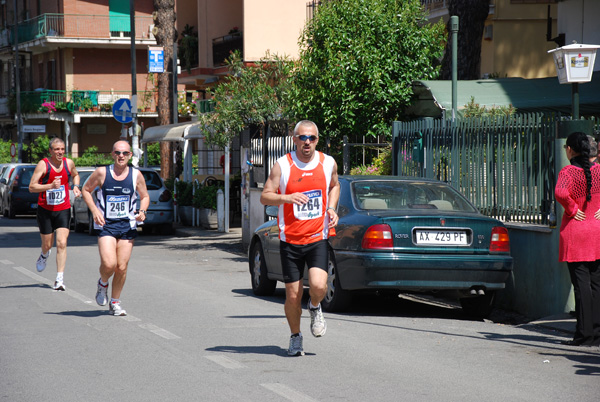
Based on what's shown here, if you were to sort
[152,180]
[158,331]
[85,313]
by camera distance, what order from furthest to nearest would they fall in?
1. [152,180]
2. [85,313]
3. [158,331]

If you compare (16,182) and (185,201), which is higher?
(16,182)

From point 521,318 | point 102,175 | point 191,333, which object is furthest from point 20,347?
point 521,318

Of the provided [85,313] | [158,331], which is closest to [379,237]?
[158,331]

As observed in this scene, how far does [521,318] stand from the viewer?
11.2m

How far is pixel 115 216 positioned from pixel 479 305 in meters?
4.04

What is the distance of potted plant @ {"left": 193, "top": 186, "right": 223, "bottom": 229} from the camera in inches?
982

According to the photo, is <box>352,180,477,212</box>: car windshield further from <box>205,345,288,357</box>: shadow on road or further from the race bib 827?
the race bib 827

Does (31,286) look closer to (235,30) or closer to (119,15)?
(235,30)

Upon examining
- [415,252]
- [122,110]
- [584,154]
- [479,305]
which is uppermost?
[122,110]

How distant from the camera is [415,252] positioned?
10.1 meters

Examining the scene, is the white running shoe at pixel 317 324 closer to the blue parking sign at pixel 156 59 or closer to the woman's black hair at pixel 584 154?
the woman's black hair at pixel 584 154

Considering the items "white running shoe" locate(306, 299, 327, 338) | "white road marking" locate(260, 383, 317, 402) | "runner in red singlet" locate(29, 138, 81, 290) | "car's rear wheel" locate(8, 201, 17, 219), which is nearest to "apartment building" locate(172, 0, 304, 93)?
"car's rear wheel" locate(8, 201, 17, 219)

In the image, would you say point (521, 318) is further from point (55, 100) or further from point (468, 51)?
point (55, 100)

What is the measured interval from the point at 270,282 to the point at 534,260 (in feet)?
10.3
